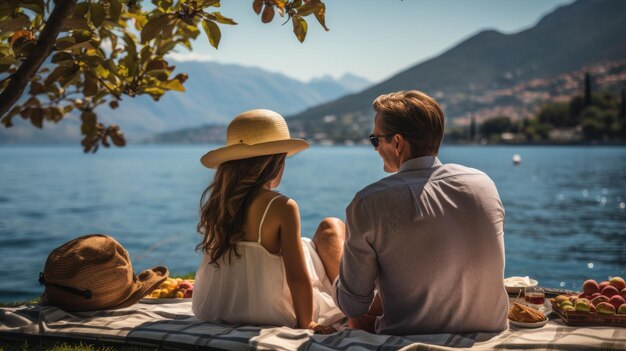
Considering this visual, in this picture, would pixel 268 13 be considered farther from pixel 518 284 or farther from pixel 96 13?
pixel 518 284

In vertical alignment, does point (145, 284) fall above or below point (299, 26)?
below

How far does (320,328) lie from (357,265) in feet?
1.95

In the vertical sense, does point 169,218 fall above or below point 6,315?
below

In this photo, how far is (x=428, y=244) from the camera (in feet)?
8.61

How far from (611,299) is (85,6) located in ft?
10.6

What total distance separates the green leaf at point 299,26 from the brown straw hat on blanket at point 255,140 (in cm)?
51

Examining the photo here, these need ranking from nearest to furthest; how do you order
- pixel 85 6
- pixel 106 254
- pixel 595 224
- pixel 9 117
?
pixel 85 6 → pixel 106 254 → pixel 9 117 → pixel 595 224

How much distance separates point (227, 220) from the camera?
125 inches

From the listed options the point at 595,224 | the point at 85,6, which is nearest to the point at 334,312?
the point at 85,6

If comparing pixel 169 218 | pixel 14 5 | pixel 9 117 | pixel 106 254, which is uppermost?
pixel 14 5

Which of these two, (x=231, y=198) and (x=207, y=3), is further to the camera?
(x=231, y=198)

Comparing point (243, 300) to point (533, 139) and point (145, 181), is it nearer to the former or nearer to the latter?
point (145, 181)

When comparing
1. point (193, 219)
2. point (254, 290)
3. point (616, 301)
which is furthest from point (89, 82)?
point (193, 219)

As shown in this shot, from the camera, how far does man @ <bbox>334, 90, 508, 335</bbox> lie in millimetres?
2609
